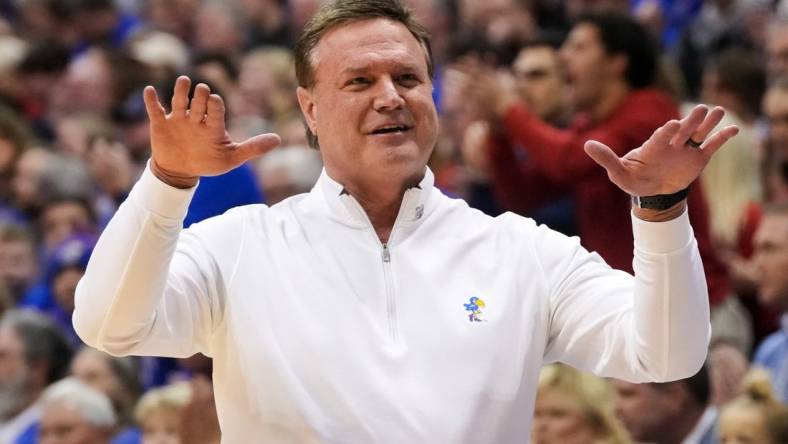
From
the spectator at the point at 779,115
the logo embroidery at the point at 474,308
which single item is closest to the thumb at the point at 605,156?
the logo embroidery at the point at 474,308

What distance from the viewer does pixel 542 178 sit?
241 inches

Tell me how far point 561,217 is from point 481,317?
9.66ft

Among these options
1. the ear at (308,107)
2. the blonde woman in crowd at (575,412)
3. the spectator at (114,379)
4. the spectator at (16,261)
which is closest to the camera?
the ear at (308,107)

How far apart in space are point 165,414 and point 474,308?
99.8 inches

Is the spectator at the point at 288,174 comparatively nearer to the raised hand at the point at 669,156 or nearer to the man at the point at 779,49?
the man at the point at 779,49

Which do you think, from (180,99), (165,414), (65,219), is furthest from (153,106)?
(65,219)

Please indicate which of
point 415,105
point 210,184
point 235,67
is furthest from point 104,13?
point 415,105

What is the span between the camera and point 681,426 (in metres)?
4.95

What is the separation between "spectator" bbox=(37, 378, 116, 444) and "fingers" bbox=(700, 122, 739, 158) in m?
3.31

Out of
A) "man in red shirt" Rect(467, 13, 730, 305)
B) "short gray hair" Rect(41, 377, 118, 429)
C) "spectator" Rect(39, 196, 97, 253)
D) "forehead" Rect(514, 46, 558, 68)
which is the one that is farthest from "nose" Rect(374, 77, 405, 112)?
"spectator" Rect(39, 196, 97, 253)

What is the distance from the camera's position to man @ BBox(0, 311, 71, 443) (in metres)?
6.25

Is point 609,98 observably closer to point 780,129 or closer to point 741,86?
point 780,129

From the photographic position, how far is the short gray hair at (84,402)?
5.67 m

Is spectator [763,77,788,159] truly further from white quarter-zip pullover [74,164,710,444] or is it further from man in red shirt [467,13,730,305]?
white quarter-zip pullover [74,164,710,444]
